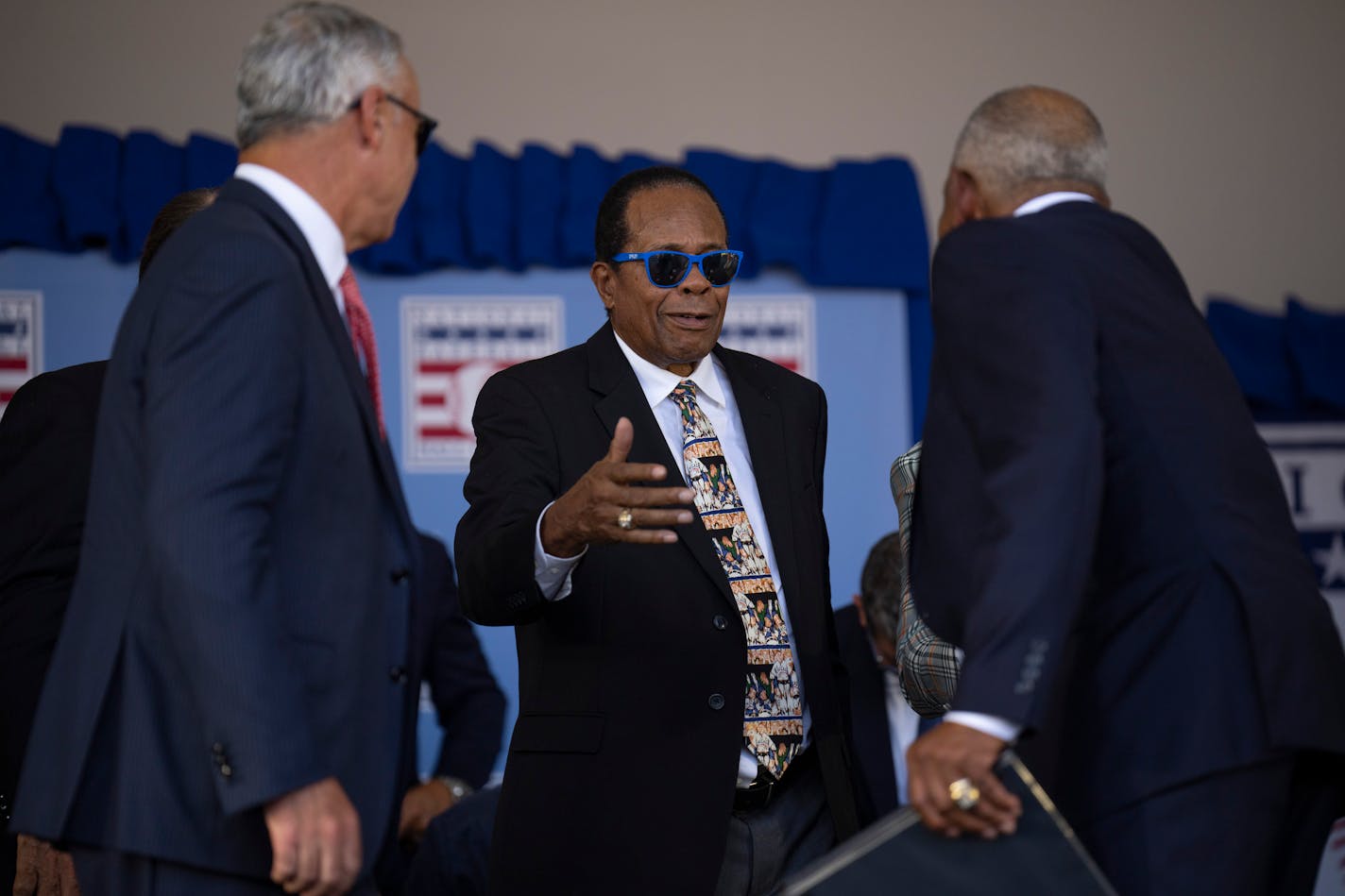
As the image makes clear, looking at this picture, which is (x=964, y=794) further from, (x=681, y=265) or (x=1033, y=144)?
(x=681, y=265)

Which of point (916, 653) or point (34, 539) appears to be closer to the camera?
point (916, 653)

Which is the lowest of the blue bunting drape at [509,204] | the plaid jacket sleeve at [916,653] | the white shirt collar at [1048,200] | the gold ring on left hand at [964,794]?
the gold ring on left hand at [964,794]

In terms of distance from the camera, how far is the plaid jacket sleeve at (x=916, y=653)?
262 cm

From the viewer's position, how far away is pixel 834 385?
5609 millimetres

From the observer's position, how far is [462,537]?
2832 mm

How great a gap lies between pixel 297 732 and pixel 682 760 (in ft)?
3.40

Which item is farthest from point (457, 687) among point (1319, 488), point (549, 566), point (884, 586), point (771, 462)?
point (1319, 488)

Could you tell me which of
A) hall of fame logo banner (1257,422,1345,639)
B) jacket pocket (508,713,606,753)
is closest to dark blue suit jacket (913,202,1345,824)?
jacket pocket (508,713,606,753)

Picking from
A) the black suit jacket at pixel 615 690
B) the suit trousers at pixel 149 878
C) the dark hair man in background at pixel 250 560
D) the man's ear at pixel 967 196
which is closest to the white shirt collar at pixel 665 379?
the black suit jacket at pixel 615 690

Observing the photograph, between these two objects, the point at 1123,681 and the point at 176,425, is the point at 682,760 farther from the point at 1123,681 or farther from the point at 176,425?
the point at 176,425

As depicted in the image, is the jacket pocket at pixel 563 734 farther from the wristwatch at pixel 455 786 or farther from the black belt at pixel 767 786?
the wristwatch at pixel 455 786

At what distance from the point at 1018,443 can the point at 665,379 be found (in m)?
1.11

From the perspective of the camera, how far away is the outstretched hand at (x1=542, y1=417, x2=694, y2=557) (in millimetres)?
2273

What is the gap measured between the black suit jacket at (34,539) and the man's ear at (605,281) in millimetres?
1014
